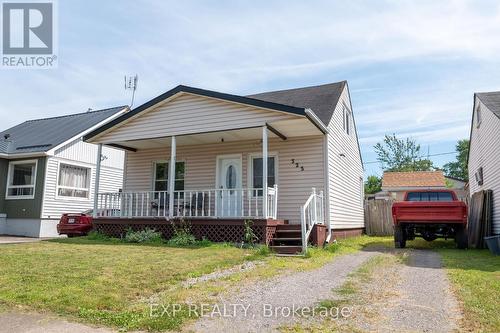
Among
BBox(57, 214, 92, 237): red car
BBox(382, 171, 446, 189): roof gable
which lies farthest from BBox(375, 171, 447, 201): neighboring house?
BBox(57, 214, 92, 237): red car

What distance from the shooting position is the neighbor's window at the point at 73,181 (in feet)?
59.6

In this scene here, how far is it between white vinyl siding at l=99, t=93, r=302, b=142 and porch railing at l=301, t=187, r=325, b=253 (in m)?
2.40

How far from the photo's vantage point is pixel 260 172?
13.3m

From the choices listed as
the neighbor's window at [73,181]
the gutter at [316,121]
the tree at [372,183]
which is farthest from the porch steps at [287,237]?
the tree at [372,183]

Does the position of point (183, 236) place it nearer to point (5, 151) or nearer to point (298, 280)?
point (298, 280)

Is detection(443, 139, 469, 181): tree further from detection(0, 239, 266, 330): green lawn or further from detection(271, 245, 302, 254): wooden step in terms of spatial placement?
detection(0, 239, 266, 330): green lawn

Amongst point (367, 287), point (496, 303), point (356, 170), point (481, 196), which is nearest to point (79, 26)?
point (367, 287)

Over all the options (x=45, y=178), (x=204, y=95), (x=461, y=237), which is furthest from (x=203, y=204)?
(x=45, y=178)

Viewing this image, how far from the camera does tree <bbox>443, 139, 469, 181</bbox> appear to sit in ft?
200

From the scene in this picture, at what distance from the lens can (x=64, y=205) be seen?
1814cm

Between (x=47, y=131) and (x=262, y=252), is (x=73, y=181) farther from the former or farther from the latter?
(x=262, y=252)

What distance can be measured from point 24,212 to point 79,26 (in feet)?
35.0

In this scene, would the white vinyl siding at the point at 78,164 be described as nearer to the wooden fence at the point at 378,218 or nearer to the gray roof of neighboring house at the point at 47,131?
the gray roof of neighboring house at the point at 47,131

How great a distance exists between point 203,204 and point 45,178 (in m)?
9.58
